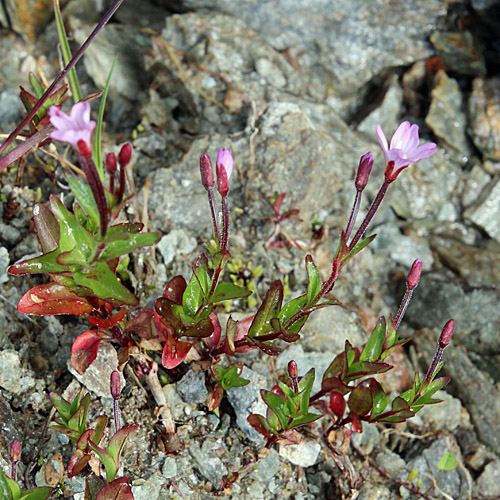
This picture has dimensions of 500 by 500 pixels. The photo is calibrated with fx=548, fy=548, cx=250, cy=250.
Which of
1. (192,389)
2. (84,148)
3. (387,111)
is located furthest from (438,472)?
(387,111)

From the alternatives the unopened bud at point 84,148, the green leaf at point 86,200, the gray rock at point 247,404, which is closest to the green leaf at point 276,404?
the gray rock at point 247,404

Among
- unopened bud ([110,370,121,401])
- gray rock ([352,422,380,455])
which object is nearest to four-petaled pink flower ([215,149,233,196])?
unopened bud ([110,370,121,401])

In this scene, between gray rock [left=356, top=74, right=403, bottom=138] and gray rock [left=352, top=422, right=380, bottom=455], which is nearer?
gray rock [left=352, top=422, right=380, bottom=455]

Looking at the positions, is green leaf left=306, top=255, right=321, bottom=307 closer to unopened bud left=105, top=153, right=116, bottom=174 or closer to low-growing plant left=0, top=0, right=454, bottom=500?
low-growing plant left=0, top=0, right=454, bottom=500

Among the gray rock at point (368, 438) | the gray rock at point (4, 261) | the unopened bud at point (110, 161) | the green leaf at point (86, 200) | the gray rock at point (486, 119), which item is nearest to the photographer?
the unopened bud at point (110, 161)

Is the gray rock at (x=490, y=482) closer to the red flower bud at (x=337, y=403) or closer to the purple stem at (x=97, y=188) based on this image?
the red flower bud at (x=337, y=403)

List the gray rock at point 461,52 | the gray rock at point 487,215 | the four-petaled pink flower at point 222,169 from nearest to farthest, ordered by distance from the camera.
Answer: the four-petaled pink flower at point 222,169
the gray rock at point 487,215
the gray rock at point 461,52

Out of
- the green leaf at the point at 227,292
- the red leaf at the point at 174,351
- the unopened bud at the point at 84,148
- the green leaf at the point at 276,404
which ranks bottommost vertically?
the green leaf at the point at 276,404

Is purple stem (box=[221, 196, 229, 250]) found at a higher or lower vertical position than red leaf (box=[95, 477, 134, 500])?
higher
